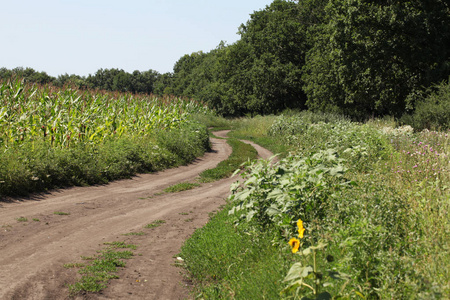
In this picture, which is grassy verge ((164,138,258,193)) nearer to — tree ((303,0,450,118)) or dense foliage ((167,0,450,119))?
tree ((303,0,450,118))

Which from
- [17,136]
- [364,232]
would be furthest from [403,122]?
[364,232]

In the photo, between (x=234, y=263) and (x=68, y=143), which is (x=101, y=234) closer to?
(x=234, y=263)

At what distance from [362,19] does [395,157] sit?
17.2 meters

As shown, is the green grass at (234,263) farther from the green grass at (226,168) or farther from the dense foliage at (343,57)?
the dense foliage at (343,57)

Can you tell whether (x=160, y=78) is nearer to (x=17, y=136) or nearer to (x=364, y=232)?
(x=17, y=136)

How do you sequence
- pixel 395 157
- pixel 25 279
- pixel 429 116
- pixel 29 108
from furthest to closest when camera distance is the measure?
→ pixel 429 116 → pixel 29 108 → pixel 395 157 → pixel 25 279

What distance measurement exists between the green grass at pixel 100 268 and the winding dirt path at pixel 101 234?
10 centimetres

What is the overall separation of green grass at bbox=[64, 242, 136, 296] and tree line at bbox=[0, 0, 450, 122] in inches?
500

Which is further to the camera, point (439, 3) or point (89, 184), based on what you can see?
point (439, 3)

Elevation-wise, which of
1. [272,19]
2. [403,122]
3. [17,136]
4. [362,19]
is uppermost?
[272,19]

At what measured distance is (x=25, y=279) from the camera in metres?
5.28

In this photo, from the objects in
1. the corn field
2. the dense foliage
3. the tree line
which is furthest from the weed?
the dense foliage

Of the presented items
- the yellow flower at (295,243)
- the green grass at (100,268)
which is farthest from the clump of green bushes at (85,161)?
the yellow flower at (295,243)

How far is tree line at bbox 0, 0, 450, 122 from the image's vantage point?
25.7 m
